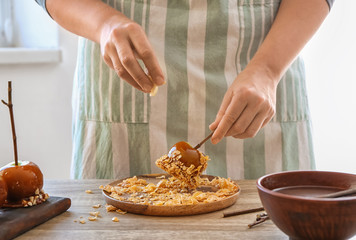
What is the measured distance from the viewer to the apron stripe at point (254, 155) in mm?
1328

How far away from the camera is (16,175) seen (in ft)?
3.00

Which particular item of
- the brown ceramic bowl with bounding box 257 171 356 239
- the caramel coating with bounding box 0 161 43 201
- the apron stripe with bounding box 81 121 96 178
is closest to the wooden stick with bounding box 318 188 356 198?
the brown ceramic bowl with bounding box 257 171 356 239

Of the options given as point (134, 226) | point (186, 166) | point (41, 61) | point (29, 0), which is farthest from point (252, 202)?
point (29, 0)

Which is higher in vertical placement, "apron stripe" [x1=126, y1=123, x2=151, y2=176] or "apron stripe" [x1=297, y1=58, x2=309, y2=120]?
"apron stripe" [x1=297, y1=58, x2=309, y2=120]

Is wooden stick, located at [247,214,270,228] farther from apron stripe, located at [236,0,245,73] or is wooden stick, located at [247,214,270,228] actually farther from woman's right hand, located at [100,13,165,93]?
apron stripe, located at [236,0,245,73]

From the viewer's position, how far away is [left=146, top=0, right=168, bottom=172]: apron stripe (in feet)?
4.21

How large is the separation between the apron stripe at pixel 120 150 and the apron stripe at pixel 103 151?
10 mm

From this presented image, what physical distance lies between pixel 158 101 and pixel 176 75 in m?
0.08

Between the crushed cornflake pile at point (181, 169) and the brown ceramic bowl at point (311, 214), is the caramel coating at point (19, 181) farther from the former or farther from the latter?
the brown ceramic bowl at point (311, 214)

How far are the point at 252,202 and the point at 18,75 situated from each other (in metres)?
1.41

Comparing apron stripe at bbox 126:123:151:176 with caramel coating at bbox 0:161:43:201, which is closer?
caramel coating at bbox 0:161:43:201

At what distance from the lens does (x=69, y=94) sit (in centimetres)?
221

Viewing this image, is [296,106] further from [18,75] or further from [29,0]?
[29,0]

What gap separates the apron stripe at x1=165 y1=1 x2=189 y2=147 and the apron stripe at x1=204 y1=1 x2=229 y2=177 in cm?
6
